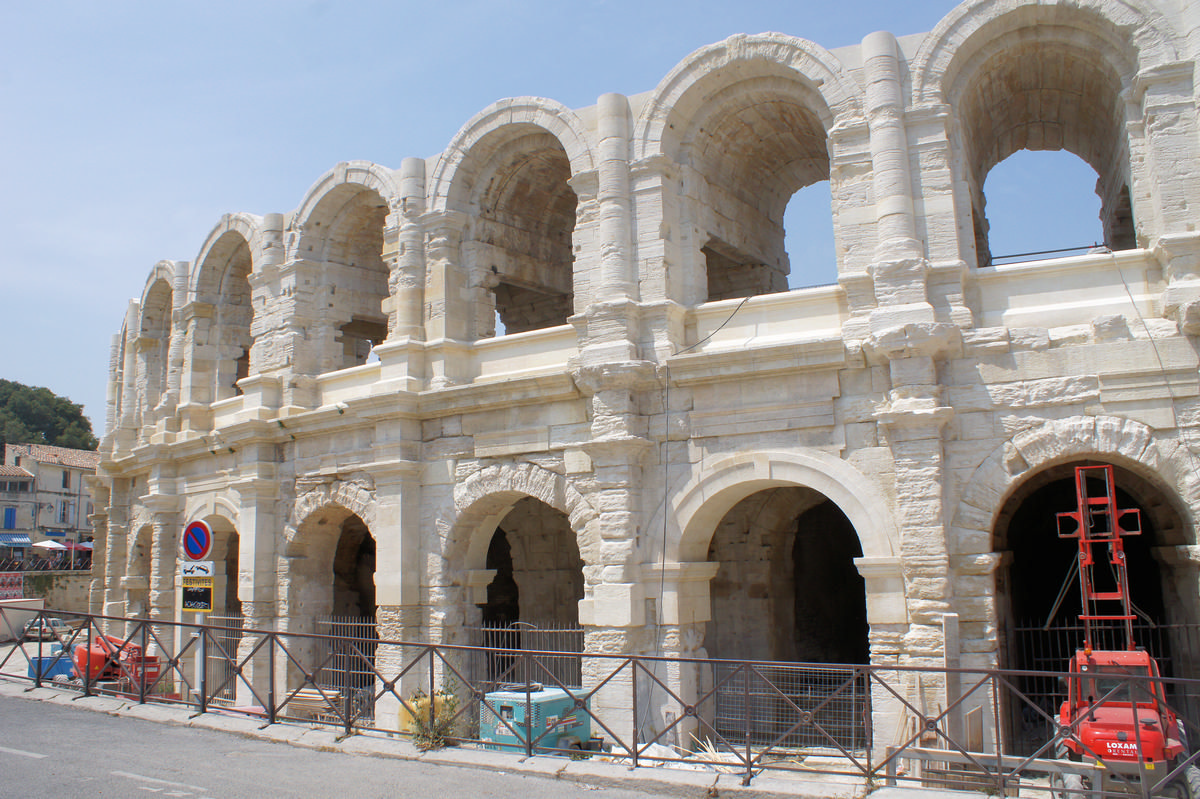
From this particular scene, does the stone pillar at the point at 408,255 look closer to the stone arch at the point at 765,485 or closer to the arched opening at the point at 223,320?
the stone arch at the point at 765,485

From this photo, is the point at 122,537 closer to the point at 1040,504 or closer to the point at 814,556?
the point at 814,556

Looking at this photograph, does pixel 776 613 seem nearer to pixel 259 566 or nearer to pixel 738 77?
pixel 738 77

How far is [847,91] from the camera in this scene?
31.7 ft

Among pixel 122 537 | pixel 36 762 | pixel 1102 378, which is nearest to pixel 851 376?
pixel 1102 378

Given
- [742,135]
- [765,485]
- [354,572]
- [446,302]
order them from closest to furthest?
[765,485], [742,135], [446,302], [354,572]

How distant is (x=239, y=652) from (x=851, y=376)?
968 centimetres

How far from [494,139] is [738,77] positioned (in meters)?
3.32

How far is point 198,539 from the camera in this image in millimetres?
9617

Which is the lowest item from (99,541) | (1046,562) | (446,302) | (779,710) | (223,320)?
(779,710)

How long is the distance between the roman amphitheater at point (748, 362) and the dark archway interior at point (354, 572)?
2.17 meters

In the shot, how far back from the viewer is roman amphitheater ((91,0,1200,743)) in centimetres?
855

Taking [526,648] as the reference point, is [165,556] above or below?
above

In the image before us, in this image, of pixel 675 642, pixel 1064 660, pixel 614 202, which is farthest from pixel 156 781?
pixel 1064 660

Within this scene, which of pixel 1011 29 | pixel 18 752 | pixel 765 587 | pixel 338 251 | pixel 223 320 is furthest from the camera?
pixel 223 320
